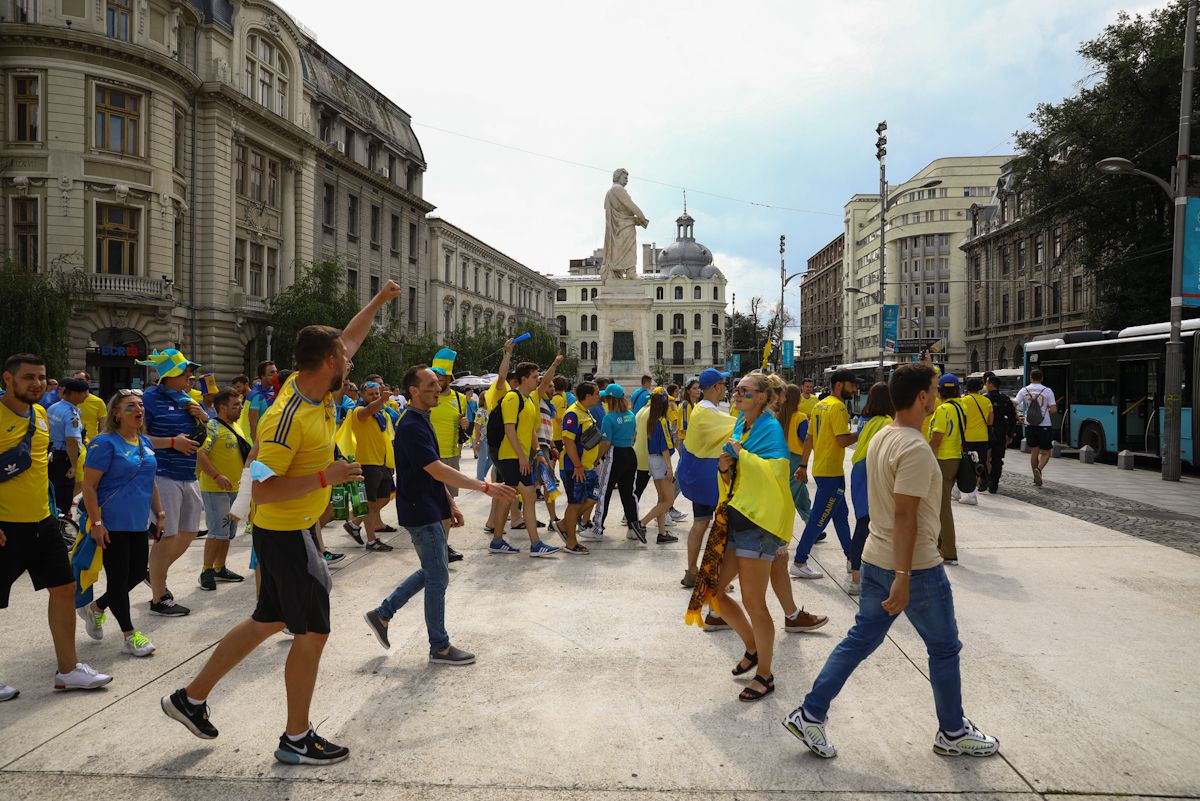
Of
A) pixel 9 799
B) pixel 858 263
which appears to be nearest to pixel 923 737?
pixel 9 799

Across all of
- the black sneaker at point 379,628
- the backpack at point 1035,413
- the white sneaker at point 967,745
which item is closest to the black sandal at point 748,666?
the white sneaker at point 967,745

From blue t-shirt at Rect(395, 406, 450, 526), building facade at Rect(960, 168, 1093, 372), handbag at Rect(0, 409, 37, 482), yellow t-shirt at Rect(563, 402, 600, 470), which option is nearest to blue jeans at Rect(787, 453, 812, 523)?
yellow t-shirt at Rect(563, 402, 600, 470)

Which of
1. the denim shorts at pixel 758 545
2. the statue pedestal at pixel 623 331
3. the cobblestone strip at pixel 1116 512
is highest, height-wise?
the statue pedestal at pixel 623 331

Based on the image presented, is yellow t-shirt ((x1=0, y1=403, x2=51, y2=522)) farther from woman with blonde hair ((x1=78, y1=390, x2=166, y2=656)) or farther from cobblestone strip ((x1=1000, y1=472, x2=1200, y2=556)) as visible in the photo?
A: cobblestone strip ((x1=1000, y1=472, x2=1200, y2=556))

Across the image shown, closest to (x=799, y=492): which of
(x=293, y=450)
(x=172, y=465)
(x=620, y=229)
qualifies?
(x=293, y=450)

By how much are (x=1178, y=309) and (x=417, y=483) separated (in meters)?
16.0

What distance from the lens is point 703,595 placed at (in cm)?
434

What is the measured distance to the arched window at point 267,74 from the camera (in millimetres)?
33031

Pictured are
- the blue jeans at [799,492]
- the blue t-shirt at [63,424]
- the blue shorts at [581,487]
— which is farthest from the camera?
the blue shorts at [581,487]

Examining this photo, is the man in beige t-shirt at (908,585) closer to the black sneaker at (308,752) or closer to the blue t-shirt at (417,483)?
the black sneaker at (308,752)

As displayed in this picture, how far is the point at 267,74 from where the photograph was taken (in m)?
34.2

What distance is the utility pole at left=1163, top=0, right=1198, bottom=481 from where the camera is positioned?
49.0ft

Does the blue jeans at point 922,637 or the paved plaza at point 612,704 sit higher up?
the blue jeans at point 922,637

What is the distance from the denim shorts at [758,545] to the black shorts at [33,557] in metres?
3.66
